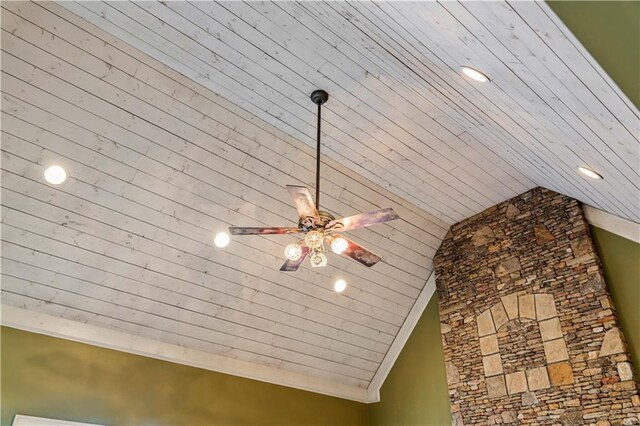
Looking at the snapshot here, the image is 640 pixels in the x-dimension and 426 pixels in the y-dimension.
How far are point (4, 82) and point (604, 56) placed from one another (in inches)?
155

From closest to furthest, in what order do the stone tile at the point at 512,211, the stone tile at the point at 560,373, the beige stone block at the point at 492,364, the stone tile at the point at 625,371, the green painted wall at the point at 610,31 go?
the green painted wall at the point at 610,31 < the stone tile at the point at 625,371 < the stone tile at the point at 560,373 < the beige stone block at the point at 492,364 < the stone tile at the point at 512,211

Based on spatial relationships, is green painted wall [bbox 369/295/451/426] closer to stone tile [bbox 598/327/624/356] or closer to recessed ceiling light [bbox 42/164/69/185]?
stone tile [bbox 598/327/624/356]

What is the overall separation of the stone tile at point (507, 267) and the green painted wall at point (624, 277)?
818 millimetres

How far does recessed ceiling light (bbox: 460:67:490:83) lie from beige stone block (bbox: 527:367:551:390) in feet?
10.7

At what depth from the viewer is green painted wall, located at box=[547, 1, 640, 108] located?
1941 millimetres

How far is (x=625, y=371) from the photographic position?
14.7 feet

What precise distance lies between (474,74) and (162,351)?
13.4 ft

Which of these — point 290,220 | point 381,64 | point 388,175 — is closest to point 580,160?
point 381,64

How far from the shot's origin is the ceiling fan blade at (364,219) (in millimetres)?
3449

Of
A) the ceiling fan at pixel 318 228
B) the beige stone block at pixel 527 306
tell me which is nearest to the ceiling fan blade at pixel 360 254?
the ceiling fan at pixel 318 228

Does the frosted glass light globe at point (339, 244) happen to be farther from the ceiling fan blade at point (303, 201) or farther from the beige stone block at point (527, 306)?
the beige stone block at point (527, 306)

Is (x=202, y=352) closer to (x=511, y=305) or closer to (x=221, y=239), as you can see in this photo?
(x=221, y=239)

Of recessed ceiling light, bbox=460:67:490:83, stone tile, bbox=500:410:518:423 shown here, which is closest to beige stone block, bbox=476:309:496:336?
stone tile, bbox=500:410:518:423

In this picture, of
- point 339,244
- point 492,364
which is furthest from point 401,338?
point 339,244
